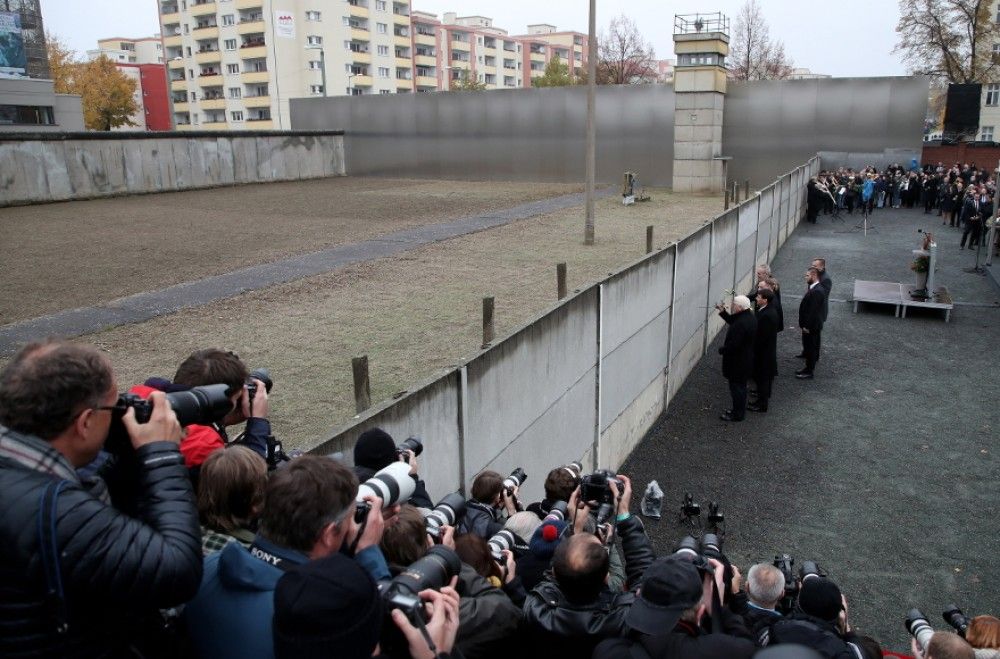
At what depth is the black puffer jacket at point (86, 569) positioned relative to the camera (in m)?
1.82

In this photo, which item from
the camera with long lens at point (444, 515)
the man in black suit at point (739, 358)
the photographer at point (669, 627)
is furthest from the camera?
the man in black suit at point (739, 358)

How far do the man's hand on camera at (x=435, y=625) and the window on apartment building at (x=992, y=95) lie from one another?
6502 centimetres

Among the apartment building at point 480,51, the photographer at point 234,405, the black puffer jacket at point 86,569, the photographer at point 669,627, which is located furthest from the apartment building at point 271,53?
the black puffer jacket at point 86,569

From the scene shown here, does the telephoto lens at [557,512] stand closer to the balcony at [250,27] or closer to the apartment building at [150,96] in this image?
the balcony at [250,27]

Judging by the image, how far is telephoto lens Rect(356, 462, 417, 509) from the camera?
2.74m

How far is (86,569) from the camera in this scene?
1846 mm

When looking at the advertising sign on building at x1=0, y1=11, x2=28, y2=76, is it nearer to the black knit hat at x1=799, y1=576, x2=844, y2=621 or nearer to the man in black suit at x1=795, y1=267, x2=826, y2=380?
the man in black suit at x1=795, y1=267, x2=826, y2=380

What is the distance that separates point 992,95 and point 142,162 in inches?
2265

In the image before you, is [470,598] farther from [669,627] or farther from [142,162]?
[142,162]

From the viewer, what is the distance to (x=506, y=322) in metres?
10.6

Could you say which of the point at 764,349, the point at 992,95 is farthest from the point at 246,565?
the point at 992,95

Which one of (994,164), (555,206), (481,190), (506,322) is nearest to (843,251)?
(555,206)

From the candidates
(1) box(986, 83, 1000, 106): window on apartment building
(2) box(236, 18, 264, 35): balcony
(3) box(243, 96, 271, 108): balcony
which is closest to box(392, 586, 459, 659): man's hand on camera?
(1) box(986, 83, 1000, 106): window on apartment building

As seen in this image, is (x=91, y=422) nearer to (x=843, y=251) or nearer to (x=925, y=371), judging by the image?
(x=925, y=371)
